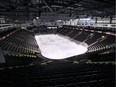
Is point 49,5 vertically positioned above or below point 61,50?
above

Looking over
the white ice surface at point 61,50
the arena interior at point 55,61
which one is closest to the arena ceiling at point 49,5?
the arena interior at point 55,61

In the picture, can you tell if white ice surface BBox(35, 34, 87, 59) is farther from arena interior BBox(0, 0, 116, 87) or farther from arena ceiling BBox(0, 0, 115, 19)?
arena ceiling BBox(0, 0, 115, 19)

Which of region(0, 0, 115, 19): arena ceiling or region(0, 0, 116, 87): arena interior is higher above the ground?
region(0, 0, 115, 19): arena ceiling

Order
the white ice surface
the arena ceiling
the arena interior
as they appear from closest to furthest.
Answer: the arena interior
the arena ceiling
the white ice surface

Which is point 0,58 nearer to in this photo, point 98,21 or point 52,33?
point 98,21

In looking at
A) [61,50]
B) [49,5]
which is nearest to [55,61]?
[49,5]

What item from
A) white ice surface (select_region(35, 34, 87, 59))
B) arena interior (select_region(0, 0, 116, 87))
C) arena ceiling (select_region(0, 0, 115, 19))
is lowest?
white ice surface (select_region(35, 34, 87, 59))

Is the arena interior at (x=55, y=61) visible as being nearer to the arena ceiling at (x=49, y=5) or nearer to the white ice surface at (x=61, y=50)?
the arena ceiling at (x=49, y=5)

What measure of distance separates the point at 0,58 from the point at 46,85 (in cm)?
457

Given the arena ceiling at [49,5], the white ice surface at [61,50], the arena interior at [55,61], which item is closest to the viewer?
the arena interior at [55,61]

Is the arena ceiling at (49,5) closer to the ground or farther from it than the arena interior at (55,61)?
farther from it

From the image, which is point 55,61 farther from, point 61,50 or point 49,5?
point 61,50

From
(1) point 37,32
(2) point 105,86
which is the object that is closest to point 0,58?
(2) point 105,86

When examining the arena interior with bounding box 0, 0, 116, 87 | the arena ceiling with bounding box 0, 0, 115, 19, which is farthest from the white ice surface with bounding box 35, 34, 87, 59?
the arena ceiling with bounding box 0, 0, 115, 19
